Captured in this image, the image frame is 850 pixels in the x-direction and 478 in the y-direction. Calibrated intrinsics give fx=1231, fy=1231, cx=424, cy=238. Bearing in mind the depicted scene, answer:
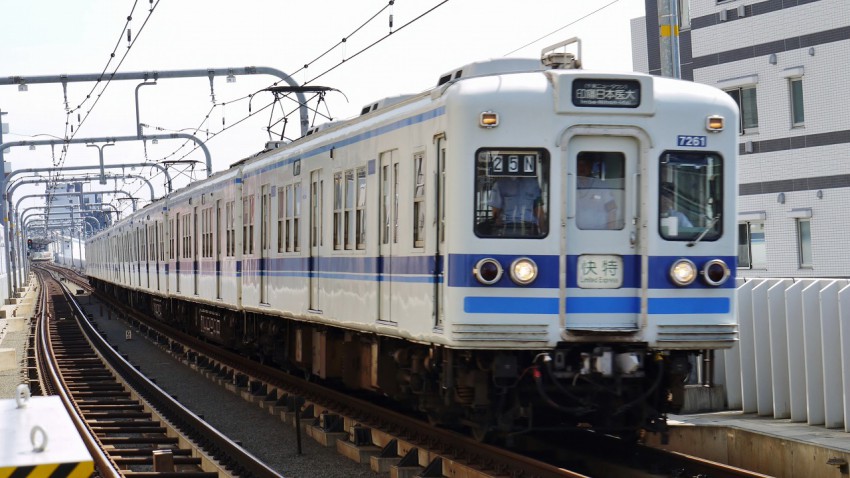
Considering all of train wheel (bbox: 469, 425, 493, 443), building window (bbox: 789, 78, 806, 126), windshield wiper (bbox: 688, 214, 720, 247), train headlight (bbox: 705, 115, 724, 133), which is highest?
building window (bbox: 789, 78, 806, 126)

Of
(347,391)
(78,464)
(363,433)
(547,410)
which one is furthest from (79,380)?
(78,464)

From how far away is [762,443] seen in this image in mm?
9539

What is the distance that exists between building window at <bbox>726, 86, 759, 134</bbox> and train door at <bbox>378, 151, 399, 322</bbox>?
46.8ft

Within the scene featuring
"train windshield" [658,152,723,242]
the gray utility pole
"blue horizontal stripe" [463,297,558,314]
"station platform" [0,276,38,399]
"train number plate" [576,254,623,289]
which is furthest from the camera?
"station platform" [0,276,38,399]

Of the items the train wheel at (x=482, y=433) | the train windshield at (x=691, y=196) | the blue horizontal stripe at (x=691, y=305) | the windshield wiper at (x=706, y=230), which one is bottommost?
the train wheel at (x=482, y=433)

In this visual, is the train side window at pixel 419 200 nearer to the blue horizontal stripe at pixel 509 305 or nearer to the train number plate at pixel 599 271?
the blue horizontal stripe at pixel 509 305

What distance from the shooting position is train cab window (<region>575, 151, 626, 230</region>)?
9.19 metres

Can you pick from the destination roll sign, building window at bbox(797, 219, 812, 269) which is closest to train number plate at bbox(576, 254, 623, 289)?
the destination roll sign

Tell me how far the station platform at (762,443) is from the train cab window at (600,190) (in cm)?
208

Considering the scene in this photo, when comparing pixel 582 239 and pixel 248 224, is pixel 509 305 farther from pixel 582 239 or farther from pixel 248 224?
pixel 248 224

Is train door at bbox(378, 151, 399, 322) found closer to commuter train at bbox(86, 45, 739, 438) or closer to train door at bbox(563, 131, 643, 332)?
commuter train at bbox(86, 45, 739, 438)

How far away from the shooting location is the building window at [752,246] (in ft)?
76.6

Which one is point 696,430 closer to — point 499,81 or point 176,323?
point 499,81

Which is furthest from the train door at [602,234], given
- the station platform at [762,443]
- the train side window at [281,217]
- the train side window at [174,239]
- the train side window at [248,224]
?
the train side window at [174,239]
